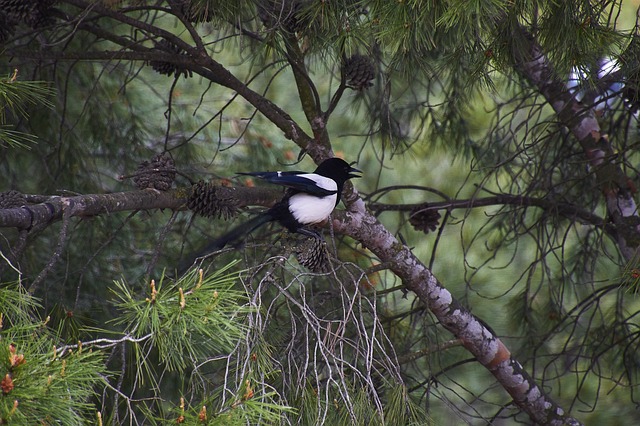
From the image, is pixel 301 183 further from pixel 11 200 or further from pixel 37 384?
pixel 37 384

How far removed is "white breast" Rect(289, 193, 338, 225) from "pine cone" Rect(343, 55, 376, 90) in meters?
0.37

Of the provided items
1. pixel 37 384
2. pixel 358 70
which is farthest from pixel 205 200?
pixel 37 384

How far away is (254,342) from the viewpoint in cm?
158

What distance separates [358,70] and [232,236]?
67 centimetres

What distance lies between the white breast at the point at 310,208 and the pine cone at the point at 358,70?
1.22 feet

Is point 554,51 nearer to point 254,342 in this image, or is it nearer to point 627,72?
point 627,72

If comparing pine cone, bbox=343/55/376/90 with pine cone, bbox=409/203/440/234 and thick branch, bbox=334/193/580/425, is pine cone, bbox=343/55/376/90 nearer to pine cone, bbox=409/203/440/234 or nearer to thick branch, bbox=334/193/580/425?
thick branch, bbox=334/193/580/425

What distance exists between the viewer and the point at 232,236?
2305 millimetres

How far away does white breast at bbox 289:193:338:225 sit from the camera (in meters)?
2.49

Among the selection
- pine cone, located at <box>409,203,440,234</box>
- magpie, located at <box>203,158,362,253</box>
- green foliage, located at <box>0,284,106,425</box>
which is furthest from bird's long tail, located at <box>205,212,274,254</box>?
green foliage, located at <box>0,284,106,425</box>

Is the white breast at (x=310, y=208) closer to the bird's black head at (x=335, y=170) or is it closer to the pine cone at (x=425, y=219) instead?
the bird's black head at (x=335, y=170)

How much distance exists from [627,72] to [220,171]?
196cm

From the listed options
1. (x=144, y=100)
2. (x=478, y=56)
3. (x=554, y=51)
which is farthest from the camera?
(x=144, y=100)

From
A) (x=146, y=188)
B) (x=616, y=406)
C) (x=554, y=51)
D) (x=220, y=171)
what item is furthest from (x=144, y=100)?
(x=616, y=406)
